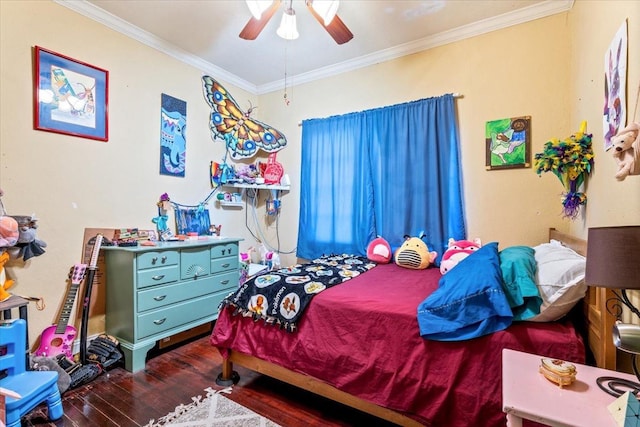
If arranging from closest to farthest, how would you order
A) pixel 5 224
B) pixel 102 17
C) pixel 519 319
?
1. pixel 519 319
2. pixel 5 224
3. pixel 102 17

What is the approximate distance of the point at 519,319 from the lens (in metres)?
1.34

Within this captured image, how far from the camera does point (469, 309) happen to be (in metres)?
1.38

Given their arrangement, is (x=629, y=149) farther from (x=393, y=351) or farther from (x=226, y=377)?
(x=226, y=377)

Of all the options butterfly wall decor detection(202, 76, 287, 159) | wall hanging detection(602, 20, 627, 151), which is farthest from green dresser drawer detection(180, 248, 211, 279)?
wall hanging detection(602, 20, 627, 151)

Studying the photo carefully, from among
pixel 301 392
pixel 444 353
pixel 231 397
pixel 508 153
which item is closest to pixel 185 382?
pixel 231 397

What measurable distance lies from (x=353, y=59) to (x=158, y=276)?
2.85 m

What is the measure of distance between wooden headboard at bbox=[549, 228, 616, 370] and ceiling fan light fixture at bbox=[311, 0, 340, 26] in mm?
1941

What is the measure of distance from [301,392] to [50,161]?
7.97 feet

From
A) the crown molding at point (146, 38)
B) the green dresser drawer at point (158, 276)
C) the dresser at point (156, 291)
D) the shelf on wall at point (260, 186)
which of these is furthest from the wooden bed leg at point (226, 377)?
the crown molding at point (146, 38)

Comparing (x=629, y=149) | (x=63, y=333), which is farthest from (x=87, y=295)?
(x=629, y=149)

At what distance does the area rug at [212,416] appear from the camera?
5.49 feet

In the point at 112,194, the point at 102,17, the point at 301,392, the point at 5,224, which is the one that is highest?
the point at 102,17

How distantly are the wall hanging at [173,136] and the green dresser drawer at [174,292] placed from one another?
113cm

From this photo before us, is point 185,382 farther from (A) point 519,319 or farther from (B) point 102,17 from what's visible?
(B) point 102,17
